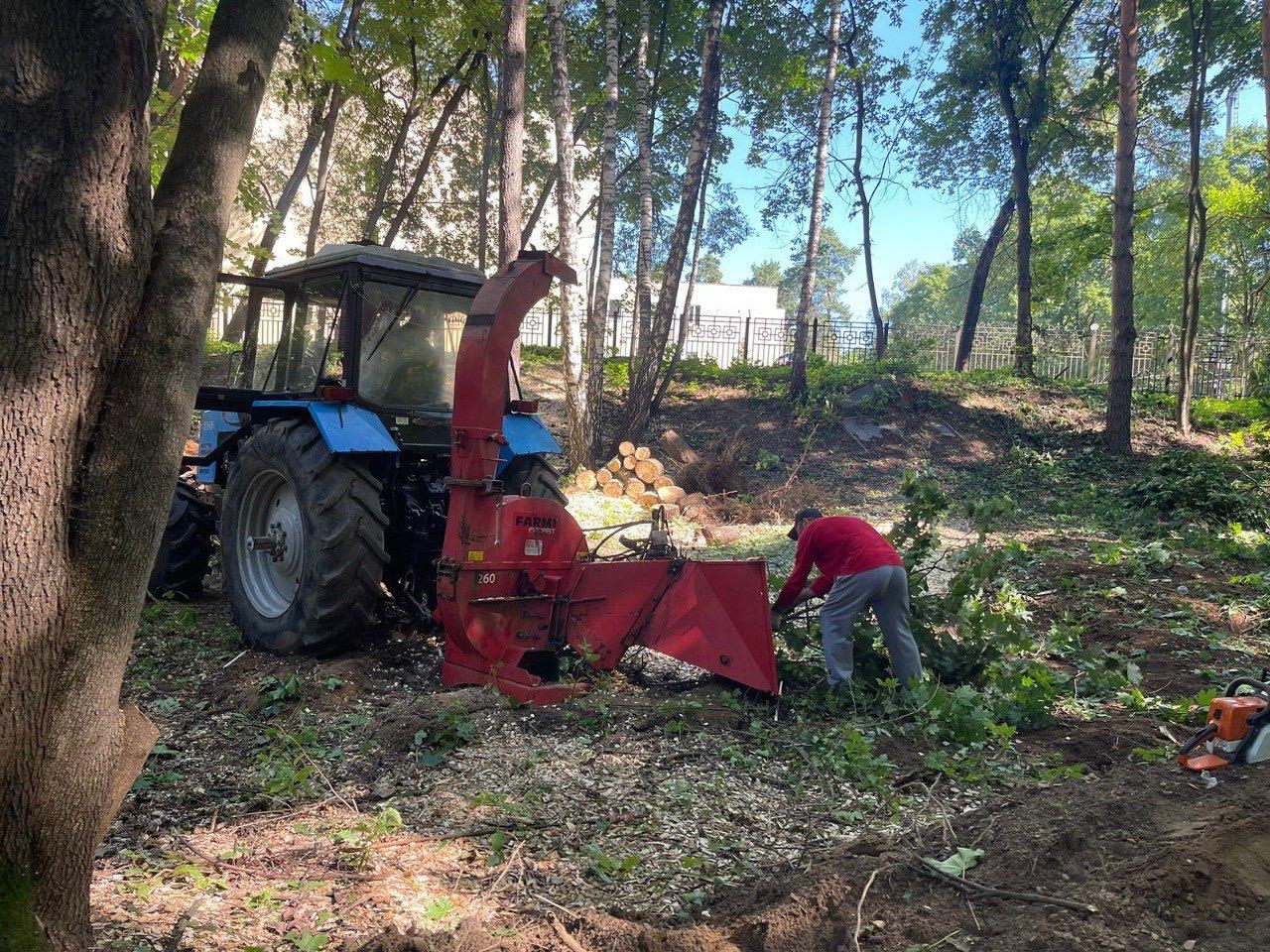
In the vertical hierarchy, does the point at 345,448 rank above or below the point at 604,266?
below

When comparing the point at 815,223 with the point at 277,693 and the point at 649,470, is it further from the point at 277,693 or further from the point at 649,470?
the point at 277,693

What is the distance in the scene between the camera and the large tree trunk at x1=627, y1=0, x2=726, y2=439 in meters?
13.3

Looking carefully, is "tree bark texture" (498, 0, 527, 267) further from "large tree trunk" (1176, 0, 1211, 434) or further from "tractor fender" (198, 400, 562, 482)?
"large tree trunk" (1176, 0, 1211, 434)

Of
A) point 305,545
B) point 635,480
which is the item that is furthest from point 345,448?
point 635,480

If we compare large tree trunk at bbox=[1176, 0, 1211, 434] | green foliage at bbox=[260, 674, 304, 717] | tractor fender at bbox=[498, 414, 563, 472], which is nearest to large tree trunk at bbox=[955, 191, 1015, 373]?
large tree trunk at bbox=[1176, 0, 1211, 434]

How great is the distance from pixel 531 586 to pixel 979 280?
18.3 meters

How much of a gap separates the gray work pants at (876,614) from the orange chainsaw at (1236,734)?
171 centimetres

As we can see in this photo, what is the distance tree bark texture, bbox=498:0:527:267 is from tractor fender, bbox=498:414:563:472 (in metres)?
4.05

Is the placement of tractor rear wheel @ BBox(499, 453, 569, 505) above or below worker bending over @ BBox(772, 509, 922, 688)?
above

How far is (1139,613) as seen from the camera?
778 cm

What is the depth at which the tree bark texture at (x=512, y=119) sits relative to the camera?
34.5 feet

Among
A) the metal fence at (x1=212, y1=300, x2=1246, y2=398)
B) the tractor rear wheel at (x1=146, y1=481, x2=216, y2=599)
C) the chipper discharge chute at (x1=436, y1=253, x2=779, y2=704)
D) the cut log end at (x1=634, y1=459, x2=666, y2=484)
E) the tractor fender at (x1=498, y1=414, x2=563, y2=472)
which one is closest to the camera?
the chipper discharge chute at (x1=436, y1=253, x2=779, y2=704)

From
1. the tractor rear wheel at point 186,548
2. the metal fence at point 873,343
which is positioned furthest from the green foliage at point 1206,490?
the tractor rear wheel at point 186,548

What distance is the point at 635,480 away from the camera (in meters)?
12.2
